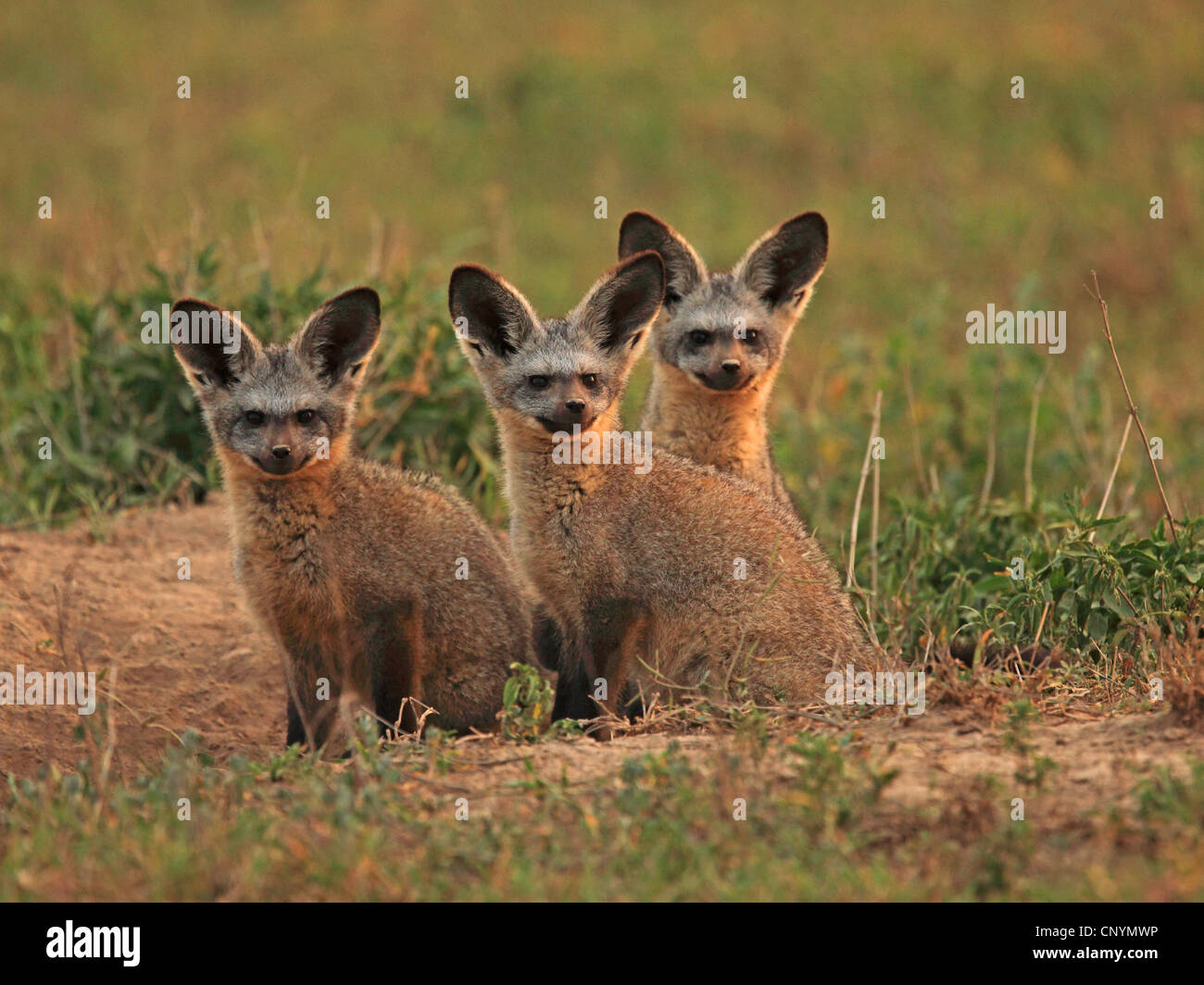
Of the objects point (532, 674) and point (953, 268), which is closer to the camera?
point (532, 674)

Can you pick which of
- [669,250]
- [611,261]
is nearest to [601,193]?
[611,261]

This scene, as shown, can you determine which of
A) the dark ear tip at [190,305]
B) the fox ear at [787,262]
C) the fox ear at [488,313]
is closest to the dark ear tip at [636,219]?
the fox ear at [787,262]

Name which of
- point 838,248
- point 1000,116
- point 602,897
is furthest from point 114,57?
point 602,897

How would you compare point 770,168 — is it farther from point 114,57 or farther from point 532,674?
point 532,674

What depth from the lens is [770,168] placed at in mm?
16016

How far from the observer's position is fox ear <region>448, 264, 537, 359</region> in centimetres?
586

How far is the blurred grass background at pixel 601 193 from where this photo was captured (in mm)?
8266

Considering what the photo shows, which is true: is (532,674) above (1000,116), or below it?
below

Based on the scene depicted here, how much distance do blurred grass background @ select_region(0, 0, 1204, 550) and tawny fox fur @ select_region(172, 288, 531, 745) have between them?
1.95 meters

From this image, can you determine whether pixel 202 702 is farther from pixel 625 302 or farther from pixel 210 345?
pixel 625 302

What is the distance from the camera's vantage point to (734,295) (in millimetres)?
7309

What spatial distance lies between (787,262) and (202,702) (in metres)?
3.61

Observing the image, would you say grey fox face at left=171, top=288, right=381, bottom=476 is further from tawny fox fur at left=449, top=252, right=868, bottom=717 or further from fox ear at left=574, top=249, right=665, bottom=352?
fox ear at left=574, top=249, right=665, bottom=352

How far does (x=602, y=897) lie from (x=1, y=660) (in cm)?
361
